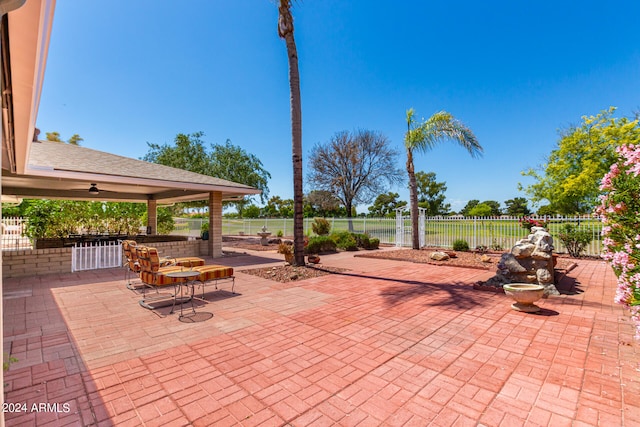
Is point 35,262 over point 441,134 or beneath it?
beneath

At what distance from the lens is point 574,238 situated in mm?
12000

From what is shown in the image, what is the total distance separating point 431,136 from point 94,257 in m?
14.3

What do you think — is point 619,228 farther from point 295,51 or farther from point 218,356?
point 295,51

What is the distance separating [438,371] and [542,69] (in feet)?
49.2

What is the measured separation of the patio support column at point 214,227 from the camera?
12.8 meters

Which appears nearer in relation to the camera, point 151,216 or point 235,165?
point 151,216

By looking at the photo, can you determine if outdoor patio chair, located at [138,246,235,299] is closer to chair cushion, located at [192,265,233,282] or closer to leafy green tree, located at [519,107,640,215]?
chair cushion, located at [192,265,233,282]

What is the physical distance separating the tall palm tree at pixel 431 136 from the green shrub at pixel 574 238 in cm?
460

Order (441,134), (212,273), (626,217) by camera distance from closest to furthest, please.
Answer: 1. (626,217)
2. (212,273)
3. (441,134)

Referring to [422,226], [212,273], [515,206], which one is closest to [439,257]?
[422,226]

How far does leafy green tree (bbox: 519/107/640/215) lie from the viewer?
67.5 ft

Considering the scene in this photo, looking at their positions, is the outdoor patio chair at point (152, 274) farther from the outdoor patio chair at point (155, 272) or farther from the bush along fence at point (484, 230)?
the bush along fence at point (484, 230)

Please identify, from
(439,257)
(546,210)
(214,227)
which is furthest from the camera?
(546,210)

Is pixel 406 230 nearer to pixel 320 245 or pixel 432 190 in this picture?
pixel 320 245
